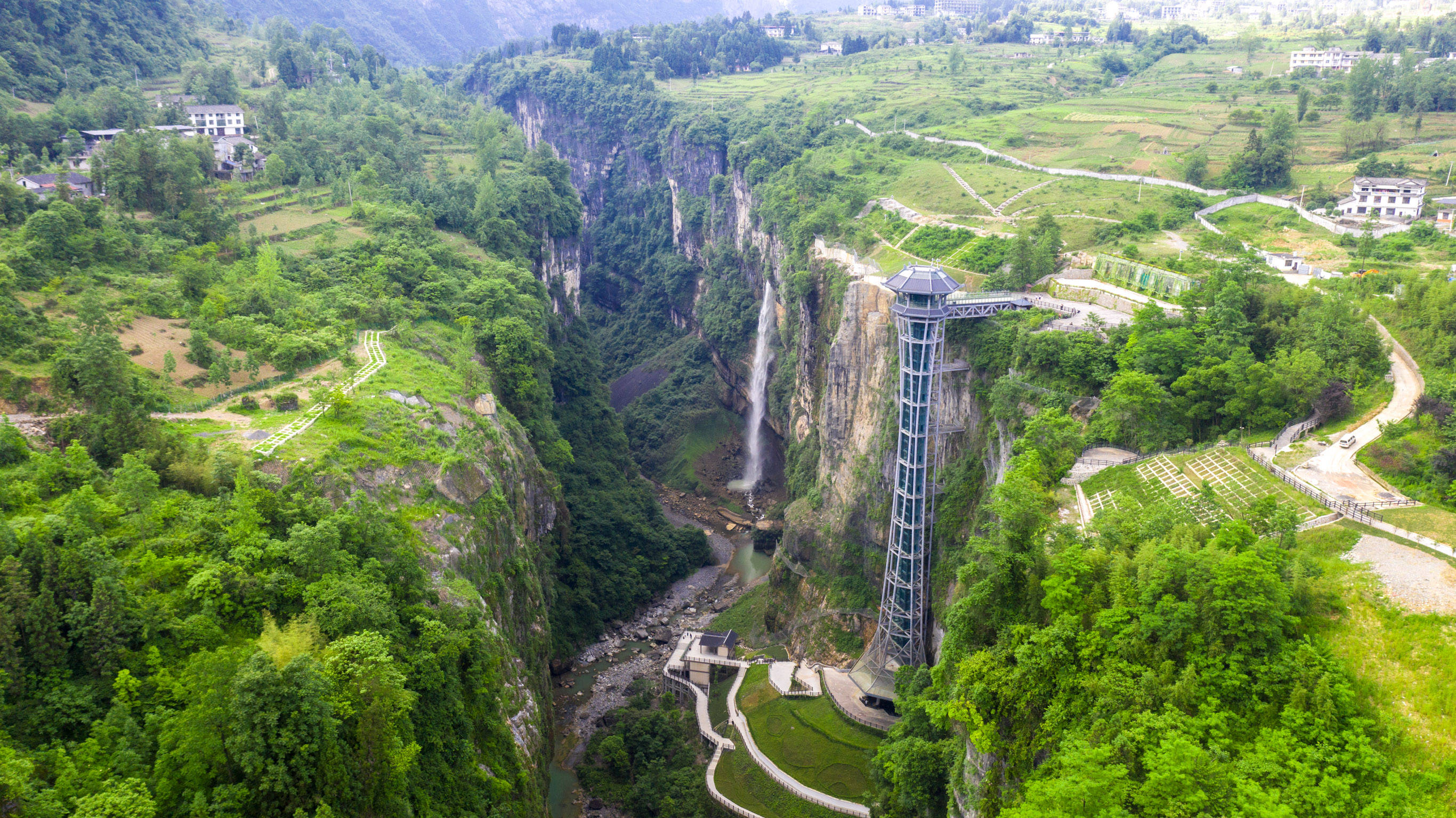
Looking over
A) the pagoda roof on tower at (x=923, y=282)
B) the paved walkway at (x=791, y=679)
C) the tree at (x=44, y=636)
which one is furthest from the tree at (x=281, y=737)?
the pagoda roof on tower at (x=923, y=282)

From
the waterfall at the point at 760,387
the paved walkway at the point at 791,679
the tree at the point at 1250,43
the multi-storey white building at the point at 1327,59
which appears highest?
the tree at the point at 1250,43

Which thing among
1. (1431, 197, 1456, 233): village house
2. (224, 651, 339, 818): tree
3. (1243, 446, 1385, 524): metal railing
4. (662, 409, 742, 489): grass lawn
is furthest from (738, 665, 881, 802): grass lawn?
(1431, 197, 1456, 233): village house

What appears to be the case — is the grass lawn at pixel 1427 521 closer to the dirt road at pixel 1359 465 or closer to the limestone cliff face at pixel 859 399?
the dirt road at pixel 1359 465

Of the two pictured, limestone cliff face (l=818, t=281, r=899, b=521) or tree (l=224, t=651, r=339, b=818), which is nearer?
tree (l=224, t=651, r=339, b=818)

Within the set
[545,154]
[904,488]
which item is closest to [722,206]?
[545,154]

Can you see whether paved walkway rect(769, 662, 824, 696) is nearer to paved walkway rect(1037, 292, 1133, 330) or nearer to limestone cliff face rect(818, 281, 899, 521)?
limestone cliff face rect(818, 281, 899, 521)

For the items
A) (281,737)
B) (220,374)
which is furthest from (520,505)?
(281,737)
